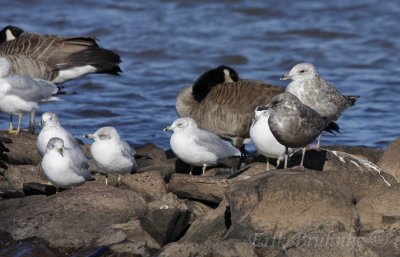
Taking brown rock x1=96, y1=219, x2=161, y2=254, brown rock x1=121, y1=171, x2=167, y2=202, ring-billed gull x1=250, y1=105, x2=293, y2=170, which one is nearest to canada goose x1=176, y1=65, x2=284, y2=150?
ring-billed gull x1=250, y1=105, x2=293, y2=170

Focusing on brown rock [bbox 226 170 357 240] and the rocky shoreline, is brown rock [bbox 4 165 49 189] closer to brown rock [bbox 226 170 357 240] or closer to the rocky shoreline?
the rocky shoreline

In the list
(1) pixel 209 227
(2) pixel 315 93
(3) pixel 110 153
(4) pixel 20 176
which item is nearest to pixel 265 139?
(2) pixel 315 93

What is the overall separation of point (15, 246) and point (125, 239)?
95cm

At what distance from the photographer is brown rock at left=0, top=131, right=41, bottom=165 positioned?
1188 cm

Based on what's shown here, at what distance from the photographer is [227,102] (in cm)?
1312

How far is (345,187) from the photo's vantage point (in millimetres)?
9477

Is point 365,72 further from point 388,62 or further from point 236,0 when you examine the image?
point 236,0

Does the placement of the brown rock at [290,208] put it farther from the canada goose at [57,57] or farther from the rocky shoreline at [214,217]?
the canada goose at [57,57]

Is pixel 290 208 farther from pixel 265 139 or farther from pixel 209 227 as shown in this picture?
pixel 265 139

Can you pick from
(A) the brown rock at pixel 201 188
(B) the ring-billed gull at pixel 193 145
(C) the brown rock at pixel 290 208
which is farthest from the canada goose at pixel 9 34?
(C) the brown rock at pixel 290 208

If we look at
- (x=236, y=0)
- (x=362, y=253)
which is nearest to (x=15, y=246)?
(x=362, y=253)

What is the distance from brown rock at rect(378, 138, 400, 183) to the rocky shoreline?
0.47 metres

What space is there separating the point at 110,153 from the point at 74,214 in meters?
1.41

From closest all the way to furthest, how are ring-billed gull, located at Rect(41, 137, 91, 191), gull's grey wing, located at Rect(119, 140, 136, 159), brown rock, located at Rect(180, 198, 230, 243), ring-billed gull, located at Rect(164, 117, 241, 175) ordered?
brown rock, located at Rect(180, 198, 230, 243)
ring-billed gull, located at Rect(41, 137, 91, 191)
gull's grey wing, located at Rect(119, 140, 136, 159)
ring-billed gull, located at Rect(164, 117, 241, 175)
